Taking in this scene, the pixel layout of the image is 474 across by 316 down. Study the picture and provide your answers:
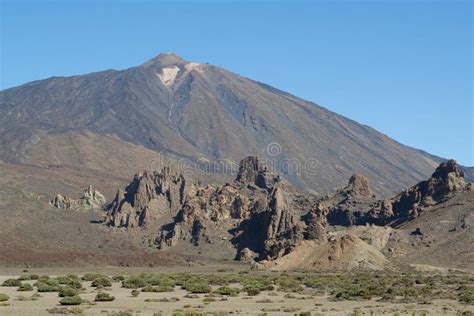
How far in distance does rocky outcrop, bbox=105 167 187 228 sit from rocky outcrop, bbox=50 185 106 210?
280 inches

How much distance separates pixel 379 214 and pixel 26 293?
312 ft

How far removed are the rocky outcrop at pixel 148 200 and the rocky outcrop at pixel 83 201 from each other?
7.11m

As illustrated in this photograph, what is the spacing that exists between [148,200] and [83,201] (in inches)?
831

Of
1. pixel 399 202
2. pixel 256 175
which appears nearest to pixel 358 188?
pixel 399 202

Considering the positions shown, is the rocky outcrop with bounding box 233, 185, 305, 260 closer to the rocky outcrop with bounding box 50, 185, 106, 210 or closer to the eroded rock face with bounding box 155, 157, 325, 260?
the eroded rock face with bounding box 155, 157, 325, 260

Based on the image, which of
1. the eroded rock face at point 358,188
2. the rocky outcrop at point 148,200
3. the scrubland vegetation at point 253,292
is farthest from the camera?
the eroded rock face at point 358,188

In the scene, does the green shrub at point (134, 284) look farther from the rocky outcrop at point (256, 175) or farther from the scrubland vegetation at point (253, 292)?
the rocky outcrop at point (256, 175)

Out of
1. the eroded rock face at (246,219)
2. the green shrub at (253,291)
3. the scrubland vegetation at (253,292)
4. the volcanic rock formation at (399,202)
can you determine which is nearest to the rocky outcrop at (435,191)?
the volcanic rock formation at (399,202)

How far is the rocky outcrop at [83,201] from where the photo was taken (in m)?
171

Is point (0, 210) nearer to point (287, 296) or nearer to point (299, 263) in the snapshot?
point (299, 263)

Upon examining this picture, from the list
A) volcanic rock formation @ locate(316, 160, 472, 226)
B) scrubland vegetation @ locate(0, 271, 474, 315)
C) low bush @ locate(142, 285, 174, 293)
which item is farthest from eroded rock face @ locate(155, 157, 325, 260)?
low bush @ locate(142, 285, 174, 293)

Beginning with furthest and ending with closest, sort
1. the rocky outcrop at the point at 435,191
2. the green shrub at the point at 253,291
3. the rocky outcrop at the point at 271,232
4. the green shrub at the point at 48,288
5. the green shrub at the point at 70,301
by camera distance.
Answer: the rocky outcrop at the point at 435,191
the rocky outcrop at the point at 271,232
the green shrub at the point at 253,291
the green shrub at the point at 48,288
the green shrub at the point at 70,301

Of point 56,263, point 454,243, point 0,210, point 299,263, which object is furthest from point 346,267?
point 0,210

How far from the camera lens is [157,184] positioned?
16825 cm
